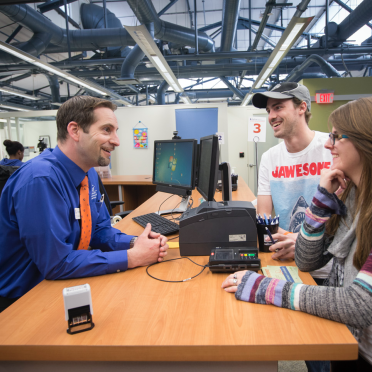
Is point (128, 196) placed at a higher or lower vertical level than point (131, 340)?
lower

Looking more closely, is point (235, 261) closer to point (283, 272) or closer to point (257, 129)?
point (283, 272)

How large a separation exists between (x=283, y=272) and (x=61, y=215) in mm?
935

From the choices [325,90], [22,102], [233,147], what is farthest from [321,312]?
[22,102]

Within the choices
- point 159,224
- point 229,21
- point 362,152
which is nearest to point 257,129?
point 229,21

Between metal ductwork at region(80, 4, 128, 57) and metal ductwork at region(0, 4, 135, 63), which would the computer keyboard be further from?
metal ductwork at region(80, 4, 128, 57)

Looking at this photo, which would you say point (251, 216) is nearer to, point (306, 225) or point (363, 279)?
point (306, 225)

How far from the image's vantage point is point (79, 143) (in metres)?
1.38

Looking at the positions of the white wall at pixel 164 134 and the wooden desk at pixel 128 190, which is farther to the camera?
the white wall at pixel 164 134

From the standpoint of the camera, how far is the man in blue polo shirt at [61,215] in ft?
3.68

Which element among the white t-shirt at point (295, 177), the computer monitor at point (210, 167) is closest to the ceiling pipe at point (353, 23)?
the white t-shirt at point (295, 177)

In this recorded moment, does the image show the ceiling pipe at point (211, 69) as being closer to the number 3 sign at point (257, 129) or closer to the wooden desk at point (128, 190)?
the number 3 sign at point (257, 129)

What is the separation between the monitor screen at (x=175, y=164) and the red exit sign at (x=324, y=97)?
4.20 m

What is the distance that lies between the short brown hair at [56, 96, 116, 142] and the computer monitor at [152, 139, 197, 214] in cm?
78

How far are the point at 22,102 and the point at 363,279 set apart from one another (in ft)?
50.8
